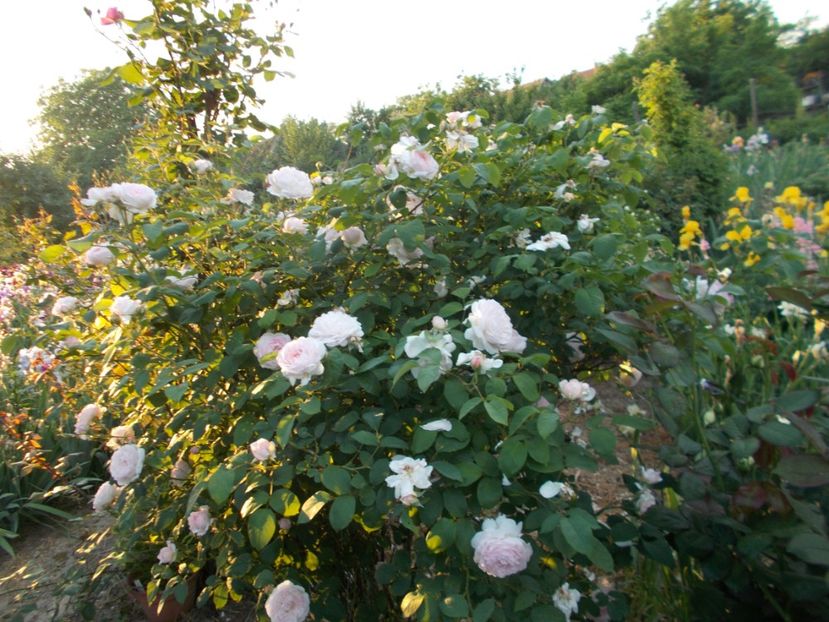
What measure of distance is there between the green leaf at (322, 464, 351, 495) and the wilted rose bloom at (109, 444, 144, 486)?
0.57 metres

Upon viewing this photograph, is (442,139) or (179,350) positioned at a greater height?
(442,139)

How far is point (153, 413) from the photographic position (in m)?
1.55

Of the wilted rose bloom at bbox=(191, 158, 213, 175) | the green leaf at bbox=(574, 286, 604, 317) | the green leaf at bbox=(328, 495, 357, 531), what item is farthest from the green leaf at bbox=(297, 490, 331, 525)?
the wilted rose bloom at bbox=(191, 158, 213, 175)

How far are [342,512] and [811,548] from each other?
2.52ft

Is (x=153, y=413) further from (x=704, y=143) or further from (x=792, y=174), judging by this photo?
(x=792, y=174)

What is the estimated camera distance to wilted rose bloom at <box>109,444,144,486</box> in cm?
132

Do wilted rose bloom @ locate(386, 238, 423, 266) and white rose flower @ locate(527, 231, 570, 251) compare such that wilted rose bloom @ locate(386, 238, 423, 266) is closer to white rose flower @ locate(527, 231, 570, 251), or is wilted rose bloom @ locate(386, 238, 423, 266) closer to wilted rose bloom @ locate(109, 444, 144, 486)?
white rose flower @ locate(527, 231, 570, 251)

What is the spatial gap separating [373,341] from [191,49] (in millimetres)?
1297

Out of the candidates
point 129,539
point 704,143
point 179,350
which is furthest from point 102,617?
point 704,143

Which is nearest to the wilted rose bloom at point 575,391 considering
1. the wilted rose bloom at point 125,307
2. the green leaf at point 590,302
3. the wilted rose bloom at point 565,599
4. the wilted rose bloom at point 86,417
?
the green leaf at point 590,302

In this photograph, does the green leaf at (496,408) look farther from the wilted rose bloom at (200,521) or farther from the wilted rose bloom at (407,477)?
the wilted rose bloom at (200,521)

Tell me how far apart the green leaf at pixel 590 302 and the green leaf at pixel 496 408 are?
0.38 metres

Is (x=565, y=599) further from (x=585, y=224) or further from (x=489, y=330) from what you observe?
(x=585, y=224)

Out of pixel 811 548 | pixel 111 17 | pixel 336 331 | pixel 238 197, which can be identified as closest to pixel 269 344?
pixel 336 331
